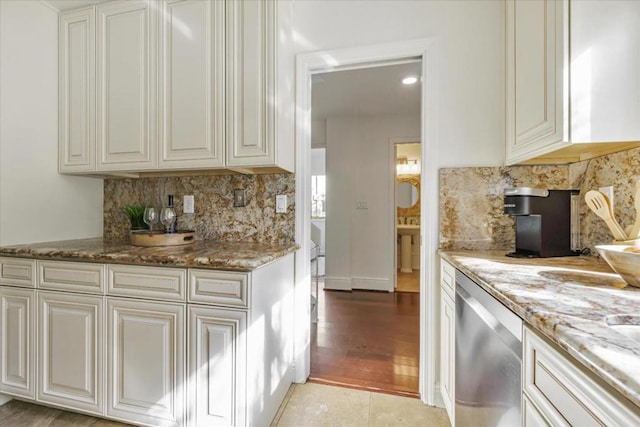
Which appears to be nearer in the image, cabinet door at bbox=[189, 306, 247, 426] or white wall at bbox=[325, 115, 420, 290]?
cabinet door at bbox=[189, 306, 247, 426]

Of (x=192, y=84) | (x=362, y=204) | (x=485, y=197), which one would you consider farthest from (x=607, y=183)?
(x=362, y=204)

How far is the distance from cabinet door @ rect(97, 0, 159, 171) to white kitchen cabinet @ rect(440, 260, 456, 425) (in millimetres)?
1817

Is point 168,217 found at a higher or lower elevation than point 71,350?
higher

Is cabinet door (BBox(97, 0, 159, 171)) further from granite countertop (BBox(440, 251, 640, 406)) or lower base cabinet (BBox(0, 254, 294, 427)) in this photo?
granite countertop (BBox(440, 251, 640, 406))

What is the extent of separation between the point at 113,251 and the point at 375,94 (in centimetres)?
289

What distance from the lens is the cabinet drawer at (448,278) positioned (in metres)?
1.43

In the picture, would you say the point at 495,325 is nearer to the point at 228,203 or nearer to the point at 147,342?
the point at 147,342

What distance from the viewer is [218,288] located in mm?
1356

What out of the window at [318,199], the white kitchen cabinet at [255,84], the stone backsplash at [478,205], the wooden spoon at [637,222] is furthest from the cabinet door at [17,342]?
the window at [318,199]

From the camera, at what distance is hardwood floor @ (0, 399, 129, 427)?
5.25ft

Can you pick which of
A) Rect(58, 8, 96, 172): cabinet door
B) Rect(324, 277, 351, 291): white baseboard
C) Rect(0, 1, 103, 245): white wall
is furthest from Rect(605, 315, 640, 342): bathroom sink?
Rect(324, 277, 351, 291): white baseboard

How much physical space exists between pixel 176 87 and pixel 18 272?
1347mm

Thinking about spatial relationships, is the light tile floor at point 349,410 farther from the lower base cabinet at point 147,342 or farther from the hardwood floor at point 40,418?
the hardwood floor at point 40,418

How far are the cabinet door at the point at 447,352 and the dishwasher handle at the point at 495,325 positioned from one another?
265 millimetres
